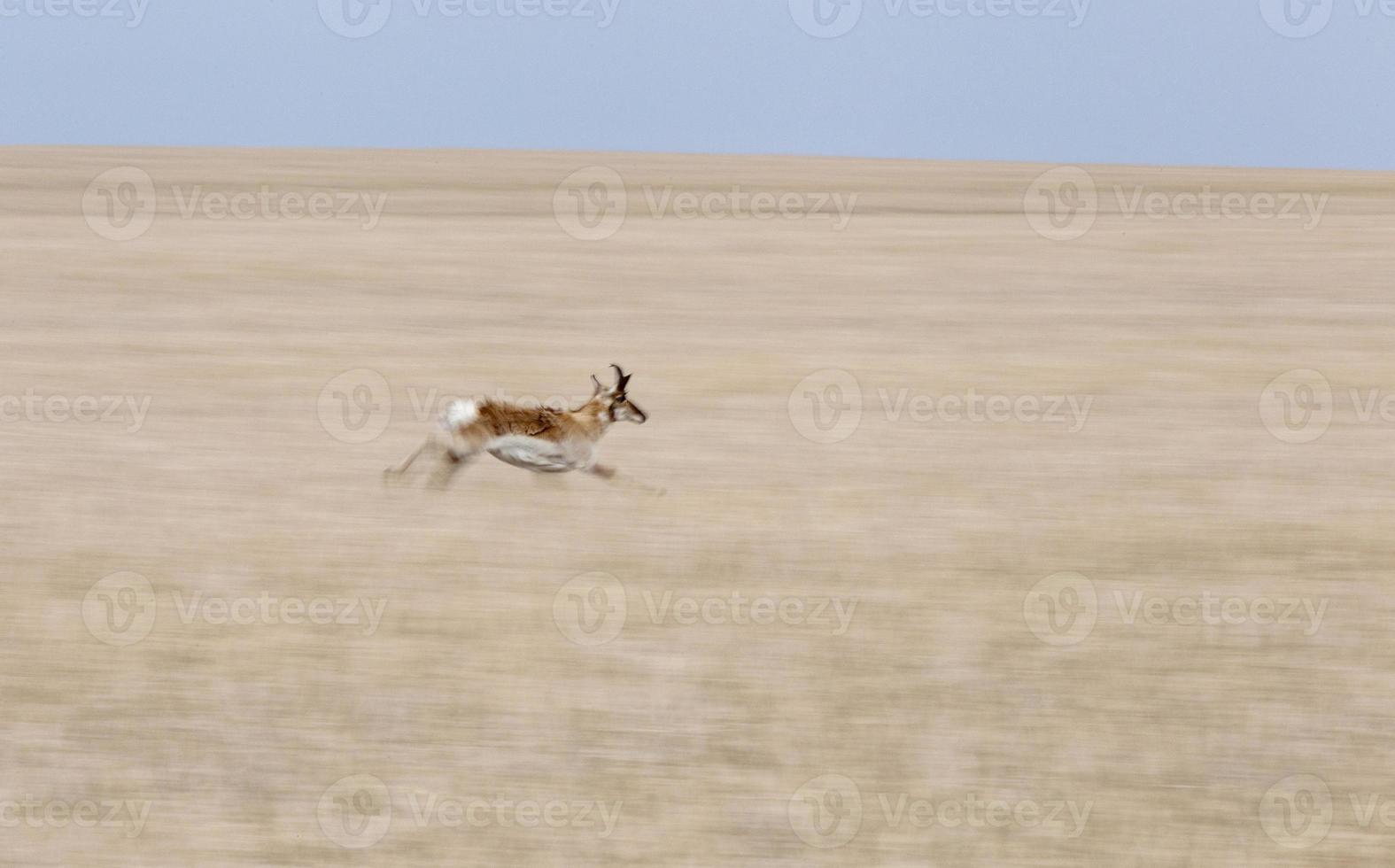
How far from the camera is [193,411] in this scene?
472 inches

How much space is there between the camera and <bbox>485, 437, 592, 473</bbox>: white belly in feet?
27.5

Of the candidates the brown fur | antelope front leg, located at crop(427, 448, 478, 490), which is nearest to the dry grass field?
antelope front leg, located at crop(427, 448, 478, 490)

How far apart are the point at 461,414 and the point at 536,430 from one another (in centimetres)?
41

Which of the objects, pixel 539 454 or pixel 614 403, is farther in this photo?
pixel 614 403

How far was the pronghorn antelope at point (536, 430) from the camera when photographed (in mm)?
8375

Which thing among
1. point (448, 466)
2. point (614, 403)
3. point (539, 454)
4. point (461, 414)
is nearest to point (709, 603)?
point (539, 454)

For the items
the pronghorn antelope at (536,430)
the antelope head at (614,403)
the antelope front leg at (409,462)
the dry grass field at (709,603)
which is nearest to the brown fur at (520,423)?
the pronghorn antelope at (536,430)

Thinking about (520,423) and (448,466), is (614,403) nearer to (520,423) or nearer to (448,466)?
(520,423)

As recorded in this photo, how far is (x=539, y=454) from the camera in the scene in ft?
27.6

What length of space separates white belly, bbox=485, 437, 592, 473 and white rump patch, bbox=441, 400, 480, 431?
0.18 meters

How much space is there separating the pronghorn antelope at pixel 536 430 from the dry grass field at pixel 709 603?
34 centimetres

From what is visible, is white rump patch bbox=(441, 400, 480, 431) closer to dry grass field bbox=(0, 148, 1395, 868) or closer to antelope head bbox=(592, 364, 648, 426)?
dry grass field bbox=(0, 148, 1395, 868)

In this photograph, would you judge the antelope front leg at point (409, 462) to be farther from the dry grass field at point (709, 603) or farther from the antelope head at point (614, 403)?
the antelope head at point (614, 403)

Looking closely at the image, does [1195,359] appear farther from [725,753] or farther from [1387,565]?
[725,753]
